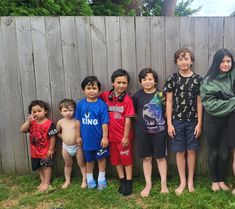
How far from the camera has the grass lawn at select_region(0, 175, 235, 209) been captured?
3.43 meters

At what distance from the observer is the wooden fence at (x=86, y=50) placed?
12.6 feet

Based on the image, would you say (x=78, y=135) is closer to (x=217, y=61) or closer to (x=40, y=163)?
(x=40, y=163)

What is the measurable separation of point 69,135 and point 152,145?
1.05 meters

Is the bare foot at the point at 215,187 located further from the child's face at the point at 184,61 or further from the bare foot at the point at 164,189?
the child's face at the point at 184,61

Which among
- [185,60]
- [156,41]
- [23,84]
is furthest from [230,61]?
[23,84]

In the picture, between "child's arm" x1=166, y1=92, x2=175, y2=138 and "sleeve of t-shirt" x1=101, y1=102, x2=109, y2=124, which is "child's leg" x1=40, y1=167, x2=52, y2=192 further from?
"child's arm" x1=166, y1=92, x2=175, y2=138

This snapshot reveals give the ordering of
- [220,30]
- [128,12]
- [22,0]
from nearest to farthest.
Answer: [220,30], [22,0], [128,12]

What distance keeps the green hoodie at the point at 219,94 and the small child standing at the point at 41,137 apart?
1.92 m

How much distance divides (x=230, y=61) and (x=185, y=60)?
1.63 feet

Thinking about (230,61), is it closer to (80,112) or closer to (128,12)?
(80,112)

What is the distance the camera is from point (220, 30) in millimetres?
3832

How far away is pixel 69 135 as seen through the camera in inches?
157

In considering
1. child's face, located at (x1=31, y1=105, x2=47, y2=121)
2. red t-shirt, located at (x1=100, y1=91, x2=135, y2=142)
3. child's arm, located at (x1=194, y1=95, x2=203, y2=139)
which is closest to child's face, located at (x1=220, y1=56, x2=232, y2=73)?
child's arm, located at (x1=194, y1=95, x2=203, y2=139)

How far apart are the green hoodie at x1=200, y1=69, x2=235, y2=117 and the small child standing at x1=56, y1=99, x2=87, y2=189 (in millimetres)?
1622
